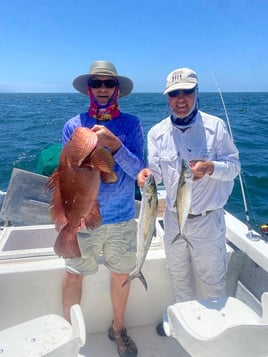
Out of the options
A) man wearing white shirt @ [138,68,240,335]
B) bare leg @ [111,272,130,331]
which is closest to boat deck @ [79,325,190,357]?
bare leg @ [111,272,130,331]

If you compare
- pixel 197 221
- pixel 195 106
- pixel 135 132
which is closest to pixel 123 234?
pixel 197 221

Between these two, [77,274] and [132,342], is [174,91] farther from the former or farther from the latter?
[132,342]

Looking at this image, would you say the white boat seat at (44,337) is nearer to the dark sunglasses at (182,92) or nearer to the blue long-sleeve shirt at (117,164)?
the blue long-sleeve shirt at (117,164)

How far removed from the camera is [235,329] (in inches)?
73.0

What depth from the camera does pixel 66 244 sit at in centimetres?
214

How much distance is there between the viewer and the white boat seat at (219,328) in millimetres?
1868

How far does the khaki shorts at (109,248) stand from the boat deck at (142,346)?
2.77 feet

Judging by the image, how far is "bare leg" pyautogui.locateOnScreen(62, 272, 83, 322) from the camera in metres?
2.80

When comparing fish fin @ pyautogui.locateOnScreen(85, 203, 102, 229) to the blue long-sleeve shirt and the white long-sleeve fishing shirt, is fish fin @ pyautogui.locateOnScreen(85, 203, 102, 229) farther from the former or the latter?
the white long-sleeve fishing shirt

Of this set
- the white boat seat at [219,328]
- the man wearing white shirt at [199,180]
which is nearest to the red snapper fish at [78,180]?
the man wearing white shirt at [199,180]

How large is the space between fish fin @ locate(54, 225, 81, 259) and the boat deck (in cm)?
135

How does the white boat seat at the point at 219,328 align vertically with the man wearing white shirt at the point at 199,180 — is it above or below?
below

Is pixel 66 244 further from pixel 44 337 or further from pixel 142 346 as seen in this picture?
pixel 142 346

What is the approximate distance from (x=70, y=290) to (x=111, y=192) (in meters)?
0.93
